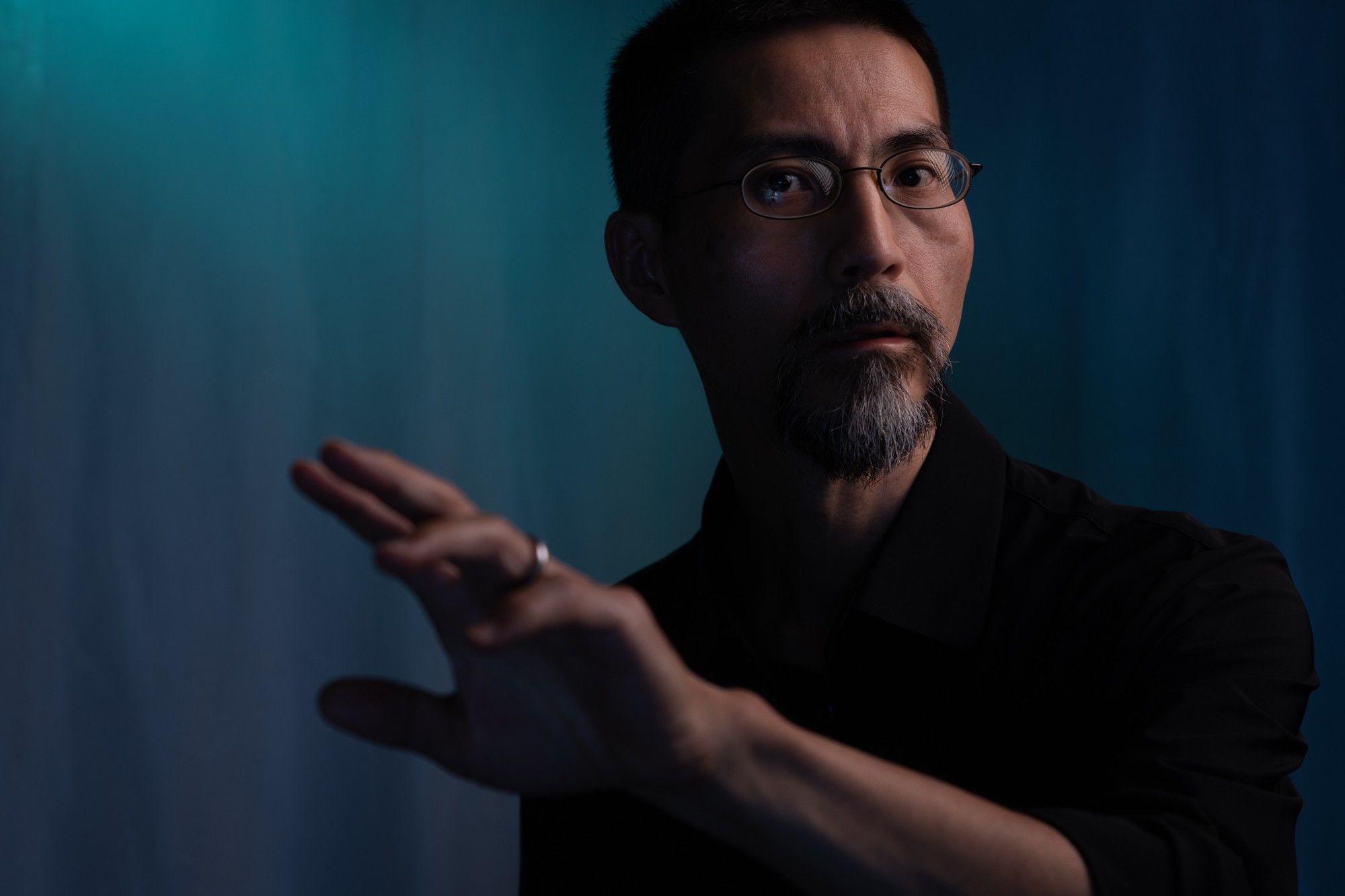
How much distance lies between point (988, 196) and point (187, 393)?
1.50m

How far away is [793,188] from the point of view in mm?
1437

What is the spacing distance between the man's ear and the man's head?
14 mm

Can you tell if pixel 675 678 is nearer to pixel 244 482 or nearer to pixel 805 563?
pixel 805 563

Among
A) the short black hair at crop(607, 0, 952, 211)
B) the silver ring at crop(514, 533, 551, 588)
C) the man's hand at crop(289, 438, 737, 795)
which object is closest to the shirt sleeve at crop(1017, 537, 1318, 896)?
the man's hand at crop(289, 438, 737, 795)

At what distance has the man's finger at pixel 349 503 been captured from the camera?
0.67 metres

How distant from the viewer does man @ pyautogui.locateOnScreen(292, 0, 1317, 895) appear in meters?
0.73

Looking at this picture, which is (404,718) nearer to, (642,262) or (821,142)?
(821,142)

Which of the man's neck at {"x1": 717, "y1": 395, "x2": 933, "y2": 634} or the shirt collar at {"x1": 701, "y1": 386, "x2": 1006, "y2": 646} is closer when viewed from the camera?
the shirt collar at {"x1": 701, "y1": 386, "x2": 1006, "y2": 646}

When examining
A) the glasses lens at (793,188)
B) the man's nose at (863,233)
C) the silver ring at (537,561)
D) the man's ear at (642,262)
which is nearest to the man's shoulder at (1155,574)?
the man's nose at (863,233)

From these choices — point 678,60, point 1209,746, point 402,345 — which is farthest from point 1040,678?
point 402,345

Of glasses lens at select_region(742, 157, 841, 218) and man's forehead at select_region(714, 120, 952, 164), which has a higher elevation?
man's forehead at select_region(714, 120, 952, 164)

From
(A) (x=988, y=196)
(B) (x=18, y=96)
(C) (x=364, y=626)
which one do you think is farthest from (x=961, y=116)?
(B) (x=18, y=96)

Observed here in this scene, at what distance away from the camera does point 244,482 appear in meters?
1.90

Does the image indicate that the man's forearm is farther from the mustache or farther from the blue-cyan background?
the blue-cyan background
